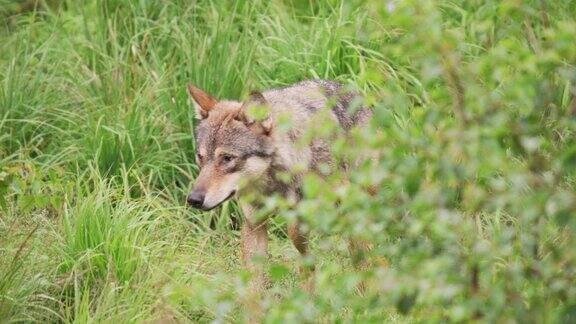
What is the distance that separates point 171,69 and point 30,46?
1370 mm

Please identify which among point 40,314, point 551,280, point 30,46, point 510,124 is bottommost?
point 30,46

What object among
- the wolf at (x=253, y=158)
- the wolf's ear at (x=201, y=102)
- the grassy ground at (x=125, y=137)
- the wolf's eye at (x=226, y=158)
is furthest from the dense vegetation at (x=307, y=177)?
the wolf's ear at (x=201, y=102)

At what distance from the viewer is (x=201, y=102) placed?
7.16 m

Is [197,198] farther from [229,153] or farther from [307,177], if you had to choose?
[307,177]

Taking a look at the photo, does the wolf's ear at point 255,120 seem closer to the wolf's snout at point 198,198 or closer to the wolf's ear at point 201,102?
the wolf's ear at point 201,102

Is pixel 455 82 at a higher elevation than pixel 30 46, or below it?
higher

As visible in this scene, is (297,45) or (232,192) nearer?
(232,192)

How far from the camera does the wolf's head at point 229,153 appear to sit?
6.72 meters

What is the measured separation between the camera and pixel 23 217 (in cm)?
684

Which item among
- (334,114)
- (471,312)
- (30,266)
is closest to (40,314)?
(30,266)

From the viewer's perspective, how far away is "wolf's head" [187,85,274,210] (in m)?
6.72

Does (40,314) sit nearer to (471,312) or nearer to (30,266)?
(30,266)

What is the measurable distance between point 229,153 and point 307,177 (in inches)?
122

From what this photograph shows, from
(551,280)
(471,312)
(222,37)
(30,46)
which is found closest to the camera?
(471,312)
